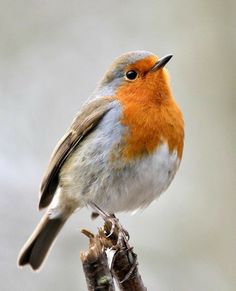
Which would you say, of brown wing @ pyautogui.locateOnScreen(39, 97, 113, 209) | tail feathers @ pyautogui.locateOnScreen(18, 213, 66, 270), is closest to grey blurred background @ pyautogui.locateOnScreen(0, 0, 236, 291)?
tail feathers @ pyautogui.locateOnScreen(18, 213, 66, 270)

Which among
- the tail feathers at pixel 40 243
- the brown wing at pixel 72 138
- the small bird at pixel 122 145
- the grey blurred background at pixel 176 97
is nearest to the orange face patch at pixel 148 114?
the small bird at pixel 122 145

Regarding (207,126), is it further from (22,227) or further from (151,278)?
(22,227)

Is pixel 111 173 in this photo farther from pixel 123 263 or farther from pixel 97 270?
pixel 97 270

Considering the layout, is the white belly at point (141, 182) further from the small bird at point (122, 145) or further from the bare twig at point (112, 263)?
the bare twig at point (112, 263)

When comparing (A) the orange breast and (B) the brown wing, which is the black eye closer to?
(A) the orange breast

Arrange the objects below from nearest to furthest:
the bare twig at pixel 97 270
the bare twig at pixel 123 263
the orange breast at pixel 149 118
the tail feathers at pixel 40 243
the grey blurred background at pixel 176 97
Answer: the bare twig at pixel 97 270, the bare twig at pixel 123 263, the orange breast at pixel 149 118, the tail feathers at pixel 40 243, the grey blurred background at pixel 176 97

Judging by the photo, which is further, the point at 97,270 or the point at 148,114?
the point at 148,114

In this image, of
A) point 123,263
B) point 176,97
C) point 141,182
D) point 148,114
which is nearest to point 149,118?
point 148,114
